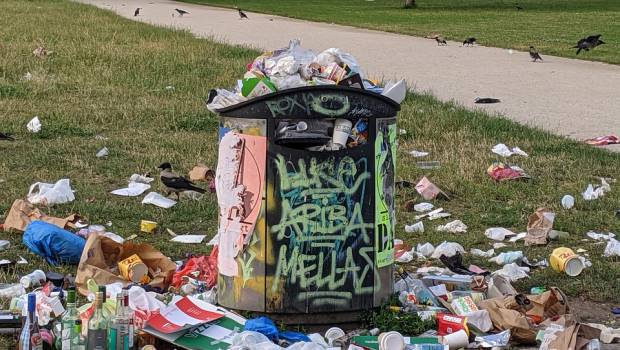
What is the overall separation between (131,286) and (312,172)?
1209 millimetres

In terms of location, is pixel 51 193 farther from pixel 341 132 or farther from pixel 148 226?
pixel 341 132

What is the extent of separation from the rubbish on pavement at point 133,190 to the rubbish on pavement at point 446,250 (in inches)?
106

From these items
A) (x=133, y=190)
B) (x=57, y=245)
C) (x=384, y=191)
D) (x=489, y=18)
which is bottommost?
(x=489, y=18)

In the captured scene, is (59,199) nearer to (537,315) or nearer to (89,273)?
(89,273)

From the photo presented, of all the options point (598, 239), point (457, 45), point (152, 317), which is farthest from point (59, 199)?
point (457, 45)

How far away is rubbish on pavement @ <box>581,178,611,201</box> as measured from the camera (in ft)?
25.9

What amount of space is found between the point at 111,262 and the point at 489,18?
82.7 feet

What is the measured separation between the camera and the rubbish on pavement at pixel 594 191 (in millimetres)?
7887

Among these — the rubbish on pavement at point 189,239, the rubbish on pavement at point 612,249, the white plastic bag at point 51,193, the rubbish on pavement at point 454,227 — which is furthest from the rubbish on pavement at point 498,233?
the white plastic bag at point 51,193

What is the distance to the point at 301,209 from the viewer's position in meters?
4.78

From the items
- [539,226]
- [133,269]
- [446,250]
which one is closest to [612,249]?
[539,226]

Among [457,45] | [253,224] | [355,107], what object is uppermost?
[355,107]

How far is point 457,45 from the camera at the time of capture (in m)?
20.9

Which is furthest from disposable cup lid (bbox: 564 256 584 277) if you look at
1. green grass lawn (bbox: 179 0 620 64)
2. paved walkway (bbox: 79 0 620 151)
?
green grass lawn (bbox: 179 0 620 64)
